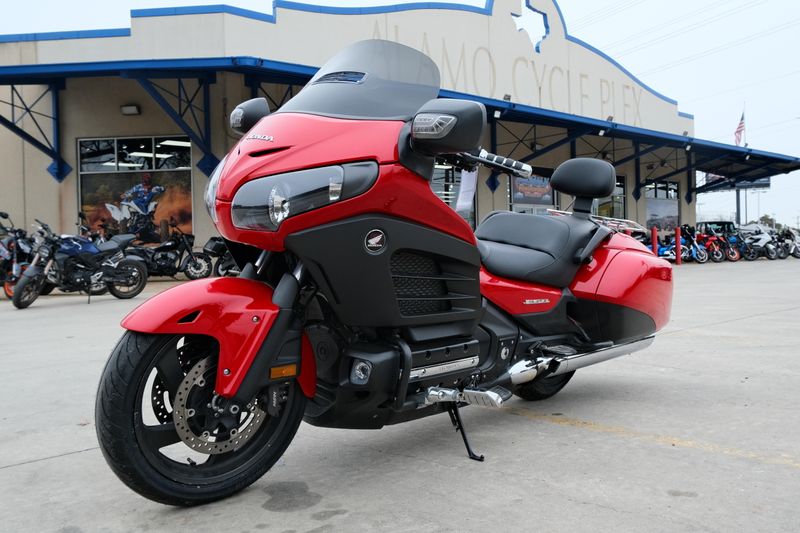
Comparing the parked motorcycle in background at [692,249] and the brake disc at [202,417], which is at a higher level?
the parked motorcycle in background at [692,249]

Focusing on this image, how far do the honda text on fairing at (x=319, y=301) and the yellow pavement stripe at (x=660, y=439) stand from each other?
76 cm

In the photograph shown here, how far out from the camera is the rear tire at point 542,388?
3965mm

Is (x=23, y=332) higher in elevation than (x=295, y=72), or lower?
lower

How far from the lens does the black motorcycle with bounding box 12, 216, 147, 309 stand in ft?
33.8

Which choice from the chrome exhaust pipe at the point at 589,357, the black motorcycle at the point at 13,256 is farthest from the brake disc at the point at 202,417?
the black motorcycle at the point at 13,256

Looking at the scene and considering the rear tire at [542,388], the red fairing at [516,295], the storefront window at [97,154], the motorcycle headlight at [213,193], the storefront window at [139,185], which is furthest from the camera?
the storefront window at [97,154]

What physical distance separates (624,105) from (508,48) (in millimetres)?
6496

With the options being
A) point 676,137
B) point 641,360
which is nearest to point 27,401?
point 641,360

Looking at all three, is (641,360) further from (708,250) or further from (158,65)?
(708,250)

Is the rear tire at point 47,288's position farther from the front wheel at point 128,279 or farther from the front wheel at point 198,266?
the front wheel at point 198,266

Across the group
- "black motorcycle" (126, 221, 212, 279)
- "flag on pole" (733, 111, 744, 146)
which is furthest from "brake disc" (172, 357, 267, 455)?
"flag on pole" (733, 111, 744, 146)

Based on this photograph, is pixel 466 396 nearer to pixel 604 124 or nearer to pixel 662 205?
pixel 604 124

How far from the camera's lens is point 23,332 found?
24.4 ft

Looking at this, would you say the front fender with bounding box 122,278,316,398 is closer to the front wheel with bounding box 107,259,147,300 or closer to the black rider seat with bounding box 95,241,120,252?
the front wheel with bounding box 107,259,147,300
